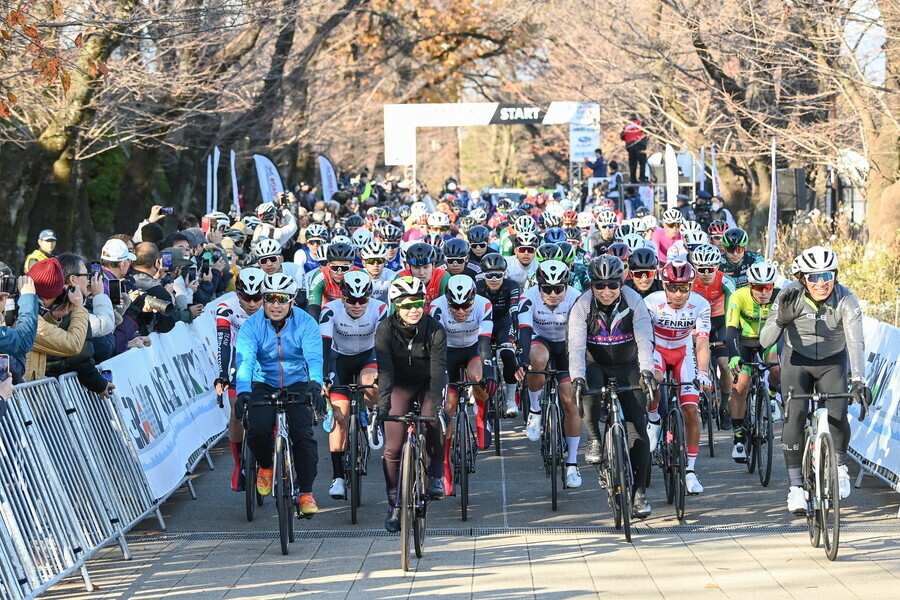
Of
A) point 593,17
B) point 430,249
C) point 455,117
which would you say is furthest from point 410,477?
point 455,117

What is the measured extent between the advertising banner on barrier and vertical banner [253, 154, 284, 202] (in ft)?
51.5

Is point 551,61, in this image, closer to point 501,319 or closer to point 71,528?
point 501,319

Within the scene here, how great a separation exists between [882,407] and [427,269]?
4.19 m

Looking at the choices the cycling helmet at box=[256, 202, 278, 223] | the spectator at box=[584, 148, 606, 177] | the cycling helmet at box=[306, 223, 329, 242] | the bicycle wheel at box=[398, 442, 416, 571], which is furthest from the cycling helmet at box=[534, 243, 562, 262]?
the spectator at box=[584, 148, 606, 177]

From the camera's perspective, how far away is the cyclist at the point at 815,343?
29.9ft

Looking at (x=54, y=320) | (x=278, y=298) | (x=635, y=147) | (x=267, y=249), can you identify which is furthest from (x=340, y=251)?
(x=635, y=147)

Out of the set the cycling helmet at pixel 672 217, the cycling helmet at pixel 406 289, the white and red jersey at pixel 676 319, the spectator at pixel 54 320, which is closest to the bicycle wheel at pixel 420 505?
the cycling helmet at pixel 406 289

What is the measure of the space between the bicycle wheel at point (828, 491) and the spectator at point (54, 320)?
15.8 feet

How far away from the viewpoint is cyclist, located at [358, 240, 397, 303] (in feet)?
42.3

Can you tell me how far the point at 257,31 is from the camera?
2733cm

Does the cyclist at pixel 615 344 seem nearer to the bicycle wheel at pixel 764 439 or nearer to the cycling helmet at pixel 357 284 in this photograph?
the cycling helmet at pixel 357 284

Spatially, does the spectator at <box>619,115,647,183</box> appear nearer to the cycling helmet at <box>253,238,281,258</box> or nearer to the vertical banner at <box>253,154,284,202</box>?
the vertical banner at <box>253,154,284,202</box>

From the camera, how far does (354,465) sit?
1043 cm

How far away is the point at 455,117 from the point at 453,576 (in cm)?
3153
